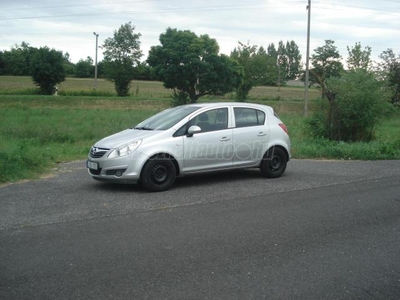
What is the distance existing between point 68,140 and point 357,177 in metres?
11.1

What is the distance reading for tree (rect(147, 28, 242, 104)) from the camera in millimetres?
46219

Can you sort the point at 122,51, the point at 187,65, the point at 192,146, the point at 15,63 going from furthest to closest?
the point at 15,63, the point at 122,51, the point at 187,65, the point at 192,146

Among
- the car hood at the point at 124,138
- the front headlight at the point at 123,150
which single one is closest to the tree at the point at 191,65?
the car hood at the point at 124,138

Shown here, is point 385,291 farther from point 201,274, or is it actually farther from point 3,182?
point 3,182

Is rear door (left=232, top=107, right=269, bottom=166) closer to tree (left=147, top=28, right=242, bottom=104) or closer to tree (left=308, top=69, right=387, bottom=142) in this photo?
tree (left=308, top=69, right=387, bottom=142)

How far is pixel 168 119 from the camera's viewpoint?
363 inches

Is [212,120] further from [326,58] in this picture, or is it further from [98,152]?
[326,58]

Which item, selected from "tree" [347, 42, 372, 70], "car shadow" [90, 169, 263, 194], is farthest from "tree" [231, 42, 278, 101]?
"car shadow" [90, 169, 263, 194]

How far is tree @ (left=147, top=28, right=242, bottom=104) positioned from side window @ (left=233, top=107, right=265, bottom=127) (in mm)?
35466

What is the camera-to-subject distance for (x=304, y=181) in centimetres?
959

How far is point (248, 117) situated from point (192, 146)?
65.0 inches

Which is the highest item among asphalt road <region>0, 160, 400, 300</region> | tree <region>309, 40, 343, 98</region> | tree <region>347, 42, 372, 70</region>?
tree <region>309, 40, 343, 98</region>

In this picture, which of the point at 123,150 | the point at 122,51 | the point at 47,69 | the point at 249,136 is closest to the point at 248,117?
the point at 249,136

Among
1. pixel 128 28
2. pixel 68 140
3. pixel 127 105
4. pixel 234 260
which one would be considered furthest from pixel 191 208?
pixel 128 28
